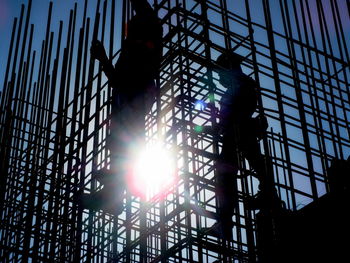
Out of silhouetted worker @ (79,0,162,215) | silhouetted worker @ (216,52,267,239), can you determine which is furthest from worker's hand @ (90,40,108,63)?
silhouetted worker @ (216,52,267,239)

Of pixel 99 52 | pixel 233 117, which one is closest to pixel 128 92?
pixel 99 52

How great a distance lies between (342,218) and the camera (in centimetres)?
409

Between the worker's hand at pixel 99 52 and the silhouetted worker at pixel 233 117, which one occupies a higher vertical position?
the worker's hand at pixel 99 52

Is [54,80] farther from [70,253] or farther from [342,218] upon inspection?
[342,218]

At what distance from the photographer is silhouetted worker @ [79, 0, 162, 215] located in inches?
252

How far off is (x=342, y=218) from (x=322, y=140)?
2.30 m

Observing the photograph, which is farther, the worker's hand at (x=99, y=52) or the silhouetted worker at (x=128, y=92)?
the worker's hand at (x=99, y=52)

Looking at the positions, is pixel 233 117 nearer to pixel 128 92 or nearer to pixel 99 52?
pixel 128 92

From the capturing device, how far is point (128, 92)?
6980 mm

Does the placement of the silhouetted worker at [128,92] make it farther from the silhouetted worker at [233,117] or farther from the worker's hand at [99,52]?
the silhouetted worker at [233,117]

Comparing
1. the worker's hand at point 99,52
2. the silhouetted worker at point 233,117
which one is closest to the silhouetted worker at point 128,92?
the worker's hand at point 99,52

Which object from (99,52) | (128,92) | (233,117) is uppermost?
(99,52)

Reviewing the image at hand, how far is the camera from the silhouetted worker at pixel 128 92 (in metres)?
6.40

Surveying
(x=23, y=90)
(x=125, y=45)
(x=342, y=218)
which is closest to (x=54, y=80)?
(x=23, y=90)
